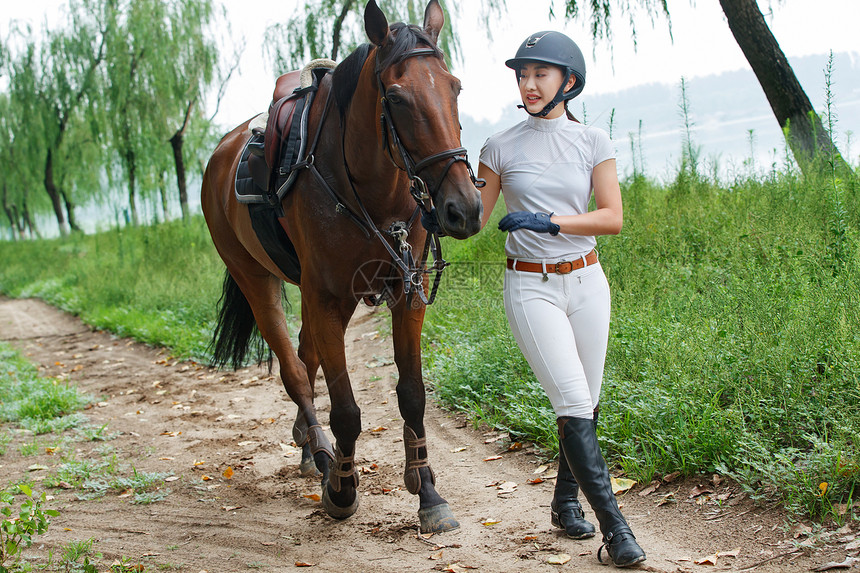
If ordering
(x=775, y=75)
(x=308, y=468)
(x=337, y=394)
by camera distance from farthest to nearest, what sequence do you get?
1. (x=775, y=75)
2. (x=308, y=468)
3. (x=337, y=394)

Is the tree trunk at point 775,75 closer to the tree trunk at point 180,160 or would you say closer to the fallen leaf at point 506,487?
the fallen leaf at point 506,487

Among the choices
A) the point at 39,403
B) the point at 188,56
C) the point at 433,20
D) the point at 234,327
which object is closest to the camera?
the point at 433,20

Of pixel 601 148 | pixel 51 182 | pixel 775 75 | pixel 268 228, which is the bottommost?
pixel 268 228

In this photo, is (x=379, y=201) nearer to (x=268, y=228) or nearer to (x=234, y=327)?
(x=268, y=228)

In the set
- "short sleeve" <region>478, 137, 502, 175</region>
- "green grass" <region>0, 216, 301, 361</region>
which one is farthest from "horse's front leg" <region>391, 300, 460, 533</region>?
"green grass" <region>0, 216, 301, 361</region>

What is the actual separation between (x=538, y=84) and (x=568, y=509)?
70.4 inches

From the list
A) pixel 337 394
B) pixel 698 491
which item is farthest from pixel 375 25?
pixel 698 491

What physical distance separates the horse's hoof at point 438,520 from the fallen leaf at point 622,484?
0.84 m

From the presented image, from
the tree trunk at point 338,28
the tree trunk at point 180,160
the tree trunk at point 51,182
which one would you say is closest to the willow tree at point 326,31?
the tree trunk at point 338,28

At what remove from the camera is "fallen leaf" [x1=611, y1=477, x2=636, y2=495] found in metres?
3.42

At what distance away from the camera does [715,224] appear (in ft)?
20.0

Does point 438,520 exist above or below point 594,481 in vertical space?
below

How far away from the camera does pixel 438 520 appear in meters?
3.19

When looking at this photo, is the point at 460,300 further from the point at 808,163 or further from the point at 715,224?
the point at 808,163
